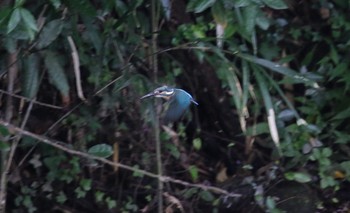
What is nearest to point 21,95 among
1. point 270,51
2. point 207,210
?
point 207,210

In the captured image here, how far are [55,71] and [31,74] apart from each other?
0.30 feet

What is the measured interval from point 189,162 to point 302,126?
0.57 metres

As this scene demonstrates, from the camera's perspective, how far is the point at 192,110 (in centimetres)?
353

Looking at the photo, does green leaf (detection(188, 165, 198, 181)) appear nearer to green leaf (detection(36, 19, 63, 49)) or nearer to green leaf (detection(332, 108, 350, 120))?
green leaf (detection(332, 108, 350, 120))

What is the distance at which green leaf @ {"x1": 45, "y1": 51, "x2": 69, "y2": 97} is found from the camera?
109 inches

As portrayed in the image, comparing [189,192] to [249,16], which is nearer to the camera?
[249,16]

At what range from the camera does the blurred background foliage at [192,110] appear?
2.83m

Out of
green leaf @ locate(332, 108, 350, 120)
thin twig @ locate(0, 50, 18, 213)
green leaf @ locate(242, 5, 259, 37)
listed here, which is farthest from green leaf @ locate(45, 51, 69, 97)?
green leaf @ locate(332, 108, 350, 120)

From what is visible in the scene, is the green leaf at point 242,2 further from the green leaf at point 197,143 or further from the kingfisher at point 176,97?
the green leaf at point 197,143

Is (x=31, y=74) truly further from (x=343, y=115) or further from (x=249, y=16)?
(x=343, y=115)

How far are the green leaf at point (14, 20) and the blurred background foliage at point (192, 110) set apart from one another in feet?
1.42

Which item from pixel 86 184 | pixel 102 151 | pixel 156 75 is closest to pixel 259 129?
pixel 156 75

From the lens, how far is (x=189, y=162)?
11.4 feet

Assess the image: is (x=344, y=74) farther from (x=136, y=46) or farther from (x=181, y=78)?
(x=136, y=46)
